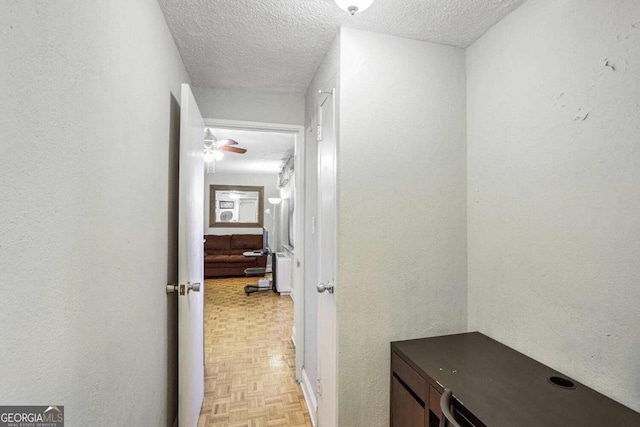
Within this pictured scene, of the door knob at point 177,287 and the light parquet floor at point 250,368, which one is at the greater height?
the door knob at point 177,287

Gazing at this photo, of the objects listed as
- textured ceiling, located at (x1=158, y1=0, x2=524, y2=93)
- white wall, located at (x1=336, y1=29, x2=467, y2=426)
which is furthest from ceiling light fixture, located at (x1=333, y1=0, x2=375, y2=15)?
white wall, located at (x1=336, y1=29, x2=467, y2=426)

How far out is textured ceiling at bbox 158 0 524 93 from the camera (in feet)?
4.69

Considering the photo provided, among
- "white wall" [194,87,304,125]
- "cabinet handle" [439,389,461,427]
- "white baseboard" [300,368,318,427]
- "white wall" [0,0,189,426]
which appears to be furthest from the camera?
"white wall" [194,87,304,125]

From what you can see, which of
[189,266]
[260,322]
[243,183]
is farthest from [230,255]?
[189,266]

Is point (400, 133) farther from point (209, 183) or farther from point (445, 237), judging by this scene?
point (209, 183)

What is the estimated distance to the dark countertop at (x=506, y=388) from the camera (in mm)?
989

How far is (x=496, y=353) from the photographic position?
57.0 inches

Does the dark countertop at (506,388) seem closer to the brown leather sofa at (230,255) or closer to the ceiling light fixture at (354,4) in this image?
the ceiling light fixture at (354,4)

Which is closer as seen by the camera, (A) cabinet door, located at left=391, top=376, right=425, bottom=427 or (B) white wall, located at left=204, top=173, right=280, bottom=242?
(A) cabinet door, located at left=391, top=376, right=425, bottom=427

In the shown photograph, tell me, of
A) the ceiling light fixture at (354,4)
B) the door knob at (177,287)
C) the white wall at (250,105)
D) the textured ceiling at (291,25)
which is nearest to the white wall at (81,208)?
the door knob at (177,287)

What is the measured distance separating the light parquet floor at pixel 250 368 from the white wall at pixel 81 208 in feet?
2.91

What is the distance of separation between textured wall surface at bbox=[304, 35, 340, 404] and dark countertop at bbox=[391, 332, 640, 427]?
0.81m

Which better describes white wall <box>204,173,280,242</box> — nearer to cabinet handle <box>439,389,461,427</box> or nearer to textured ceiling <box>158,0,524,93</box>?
textured ceiling <box>158,0,524,93</box>

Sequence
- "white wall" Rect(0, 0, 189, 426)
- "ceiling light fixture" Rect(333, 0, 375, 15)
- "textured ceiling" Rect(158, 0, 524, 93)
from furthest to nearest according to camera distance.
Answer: "textured ceiling" Rect(158, 0, 524, 93)
"ceiling light fixture" Rect(333, 0, 375, 15)
"white wall" Rect(0, 0, 189, 426)
